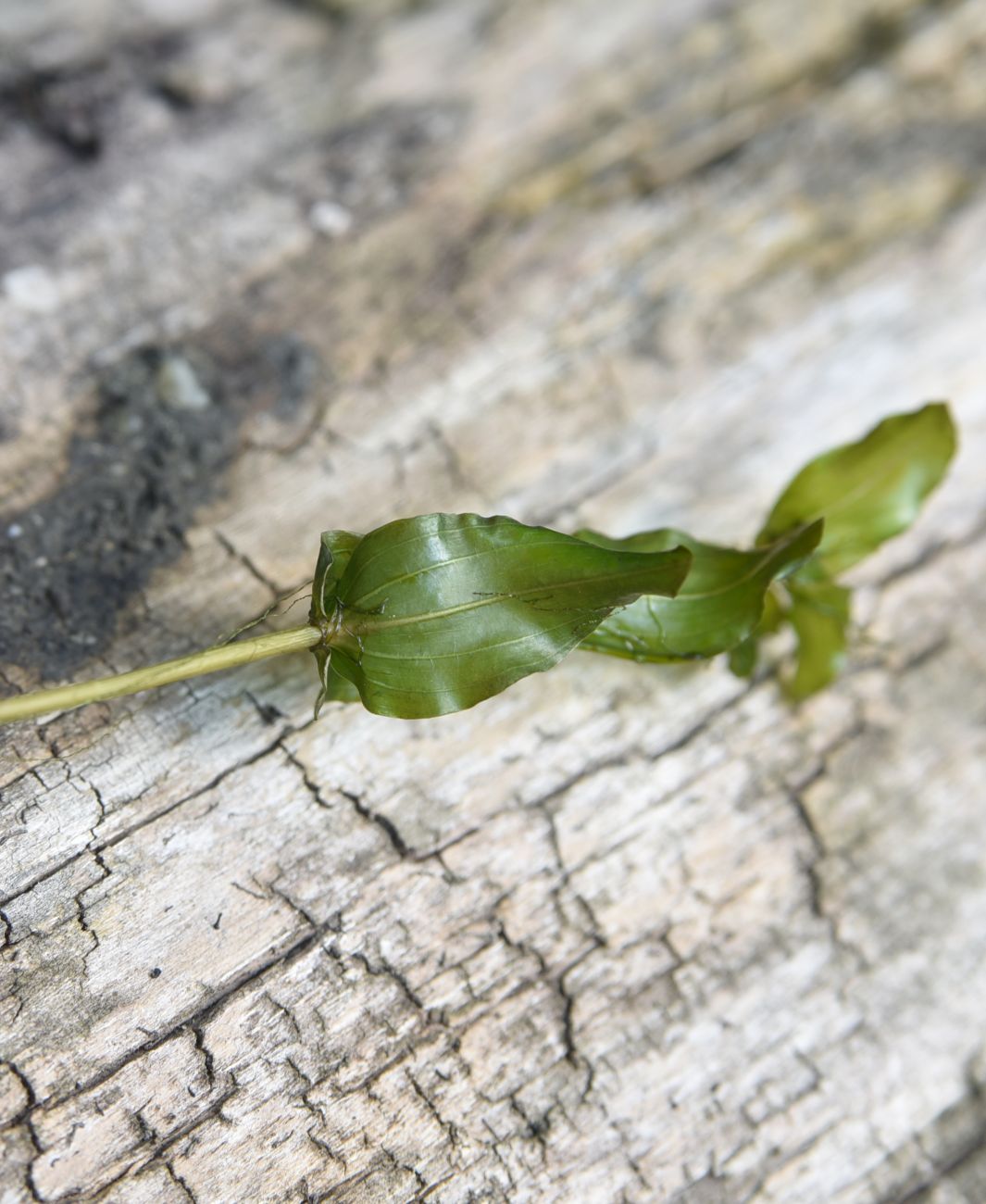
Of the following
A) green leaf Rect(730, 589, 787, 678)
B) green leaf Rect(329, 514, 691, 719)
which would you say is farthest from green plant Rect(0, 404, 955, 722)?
green leaf Rect(730, 589, 787, 678)

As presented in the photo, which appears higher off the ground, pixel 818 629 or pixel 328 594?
pixel 328 594

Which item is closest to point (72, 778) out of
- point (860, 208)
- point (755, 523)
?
point (755, 523)

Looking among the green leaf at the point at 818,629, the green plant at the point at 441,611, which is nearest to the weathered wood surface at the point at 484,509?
the green leaf at the point at 818,629

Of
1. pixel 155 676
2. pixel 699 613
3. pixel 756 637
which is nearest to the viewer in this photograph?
pixel 155 676

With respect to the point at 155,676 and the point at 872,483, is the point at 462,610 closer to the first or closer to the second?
the point at 155,676

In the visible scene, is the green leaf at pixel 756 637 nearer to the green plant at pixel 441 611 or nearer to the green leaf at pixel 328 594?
the green plant at pixel 441 611

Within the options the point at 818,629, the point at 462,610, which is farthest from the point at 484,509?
the point at 818,629

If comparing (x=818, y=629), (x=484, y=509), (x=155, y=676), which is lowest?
(x=818, y=629)

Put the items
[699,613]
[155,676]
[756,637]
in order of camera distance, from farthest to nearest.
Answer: [756,637] → [699,613] → [155,676]
